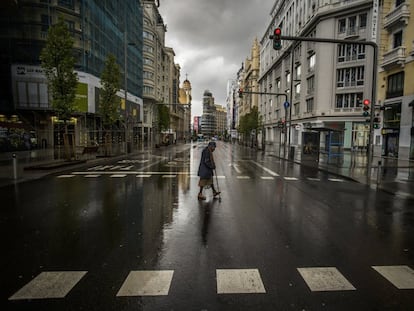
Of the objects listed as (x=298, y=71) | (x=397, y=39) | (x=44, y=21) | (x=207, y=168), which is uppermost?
(x=44, y=21)

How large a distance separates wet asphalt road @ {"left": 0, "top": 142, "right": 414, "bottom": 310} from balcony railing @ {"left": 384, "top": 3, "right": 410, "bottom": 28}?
21927 mm

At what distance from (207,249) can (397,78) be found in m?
28.1

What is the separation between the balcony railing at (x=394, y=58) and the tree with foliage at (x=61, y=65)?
2628 centimetres

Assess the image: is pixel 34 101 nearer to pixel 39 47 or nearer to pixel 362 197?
pixel 39 47

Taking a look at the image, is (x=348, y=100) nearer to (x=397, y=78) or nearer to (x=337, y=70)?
(x=337, y=70)

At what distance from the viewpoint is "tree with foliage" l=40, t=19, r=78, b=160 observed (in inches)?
647

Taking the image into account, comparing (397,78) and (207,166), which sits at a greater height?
(397,78)

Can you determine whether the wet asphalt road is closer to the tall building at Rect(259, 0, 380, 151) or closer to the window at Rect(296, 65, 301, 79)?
the tall building at Rect(259, 0, 380, 151)

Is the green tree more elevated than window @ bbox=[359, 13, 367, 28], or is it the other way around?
window @ bbox=[359, 13, 367, 28]

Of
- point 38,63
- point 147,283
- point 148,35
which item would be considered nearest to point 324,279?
point 147,283

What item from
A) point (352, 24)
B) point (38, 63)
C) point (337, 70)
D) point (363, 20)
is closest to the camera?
point (38, 63)

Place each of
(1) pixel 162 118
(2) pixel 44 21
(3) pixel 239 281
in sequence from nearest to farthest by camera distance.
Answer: (3) pixel 239 281, (2) pixel 44 21, (1) pixel 162 118

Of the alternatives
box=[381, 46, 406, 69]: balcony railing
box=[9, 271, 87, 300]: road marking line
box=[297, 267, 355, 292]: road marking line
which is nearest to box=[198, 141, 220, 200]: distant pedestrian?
box=[297, 267, 355, 292]: road marking line

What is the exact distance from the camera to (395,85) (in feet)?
81.5
